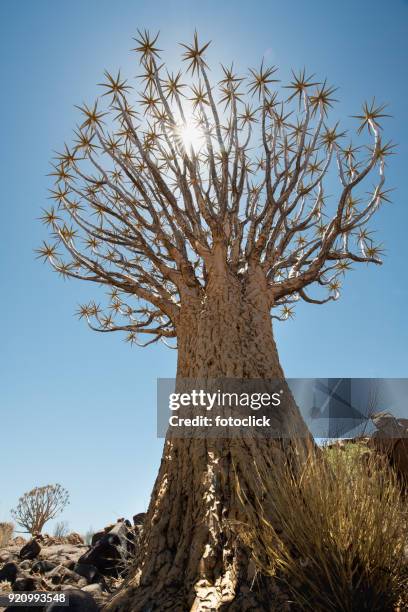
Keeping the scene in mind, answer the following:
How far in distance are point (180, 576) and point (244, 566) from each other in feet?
1.46

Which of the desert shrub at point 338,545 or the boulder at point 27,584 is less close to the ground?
the desert shrub at point 338,545

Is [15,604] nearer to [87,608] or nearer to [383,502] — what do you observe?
[87,608]

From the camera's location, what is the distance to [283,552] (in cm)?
243

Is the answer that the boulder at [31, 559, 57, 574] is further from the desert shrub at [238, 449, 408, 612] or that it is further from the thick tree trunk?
the desert shrub at [238, 449, 408, 612]

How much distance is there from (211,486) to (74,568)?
2.77m

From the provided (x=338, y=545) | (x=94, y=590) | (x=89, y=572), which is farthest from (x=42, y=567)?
(x=338, y=545)

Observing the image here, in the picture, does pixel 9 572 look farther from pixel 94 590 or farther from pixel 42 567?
pixel 94 590

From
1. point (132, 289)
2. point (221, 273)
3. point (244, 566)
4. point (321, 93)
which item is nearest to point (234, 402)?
point (244, 566)

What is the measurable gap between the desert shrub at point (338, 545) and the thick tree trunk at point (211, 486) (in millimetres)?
185

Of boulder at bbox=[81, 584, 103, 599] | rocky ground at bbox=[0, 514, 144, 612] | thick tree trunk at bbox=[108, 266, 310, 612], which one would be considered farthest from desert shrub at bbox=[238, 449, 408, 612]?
boulder at bbox=[81, 584, 103, 599]

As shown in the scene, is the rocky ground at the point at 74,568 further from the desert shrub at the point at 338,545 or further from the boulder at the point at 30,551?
the desert shrub at the point at 338,545

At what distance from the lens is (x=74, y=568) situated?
4.77 m

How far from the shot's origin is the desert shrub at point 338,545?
224 cm

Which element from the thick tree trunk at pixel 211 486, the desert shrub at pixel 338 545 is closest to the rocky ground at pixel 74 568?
the thick tree trunk at pixel 211 486
